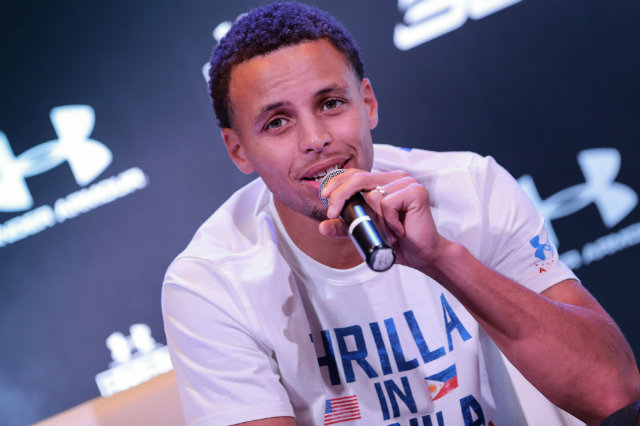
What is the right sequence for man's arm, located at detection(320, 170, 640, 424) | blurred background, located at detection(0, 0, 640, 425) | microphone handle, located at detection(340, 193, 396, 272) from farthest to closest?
blurred background, located at detection(0, 0, 640, 425) → man's arm, located at detection(320, 170, 640, 424) → microphone handle, located at detection(340, 193, 396, 272)

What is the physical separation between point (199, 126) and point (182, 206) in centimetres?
31

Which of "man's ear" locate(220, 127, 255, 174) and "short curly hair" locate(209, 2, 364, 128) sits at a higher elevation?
"short curly hair" locate(209, 2, 364, 128)

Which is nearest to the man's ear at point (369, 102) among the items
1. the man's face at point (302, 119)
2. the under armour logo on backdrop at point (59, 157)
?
the man's face at point (302, 119)

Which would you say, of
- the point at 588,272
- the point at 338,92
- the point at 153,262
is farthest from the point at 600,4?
the point at 153,262

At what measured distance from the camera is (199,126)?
7.14 feet

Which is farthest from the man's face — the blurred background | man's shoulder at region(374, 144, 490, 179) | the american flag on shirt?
the blurred background

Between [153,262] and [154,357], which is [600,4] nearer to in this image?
[153,262]

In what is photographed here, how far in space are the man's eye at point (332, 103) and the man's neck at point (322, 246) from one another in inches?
11.6

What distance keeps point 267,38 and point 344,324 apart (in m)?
0.74

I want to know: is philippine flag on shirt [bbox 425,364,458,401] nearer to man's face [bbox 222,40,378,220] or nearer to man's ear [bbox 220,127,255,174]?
man's face [bbox 222,40,378,220]

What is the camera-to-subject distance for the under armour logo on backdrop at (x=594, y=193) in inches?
91.4

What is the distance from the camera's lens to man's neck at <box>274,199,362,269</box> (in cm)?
152

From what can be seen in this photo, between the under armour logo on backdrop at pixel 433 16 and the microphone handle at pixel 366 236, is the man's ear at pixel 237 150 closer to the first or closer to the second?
the microphone handle at pixel 366 236

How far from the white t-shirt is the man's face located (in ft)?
0.62
